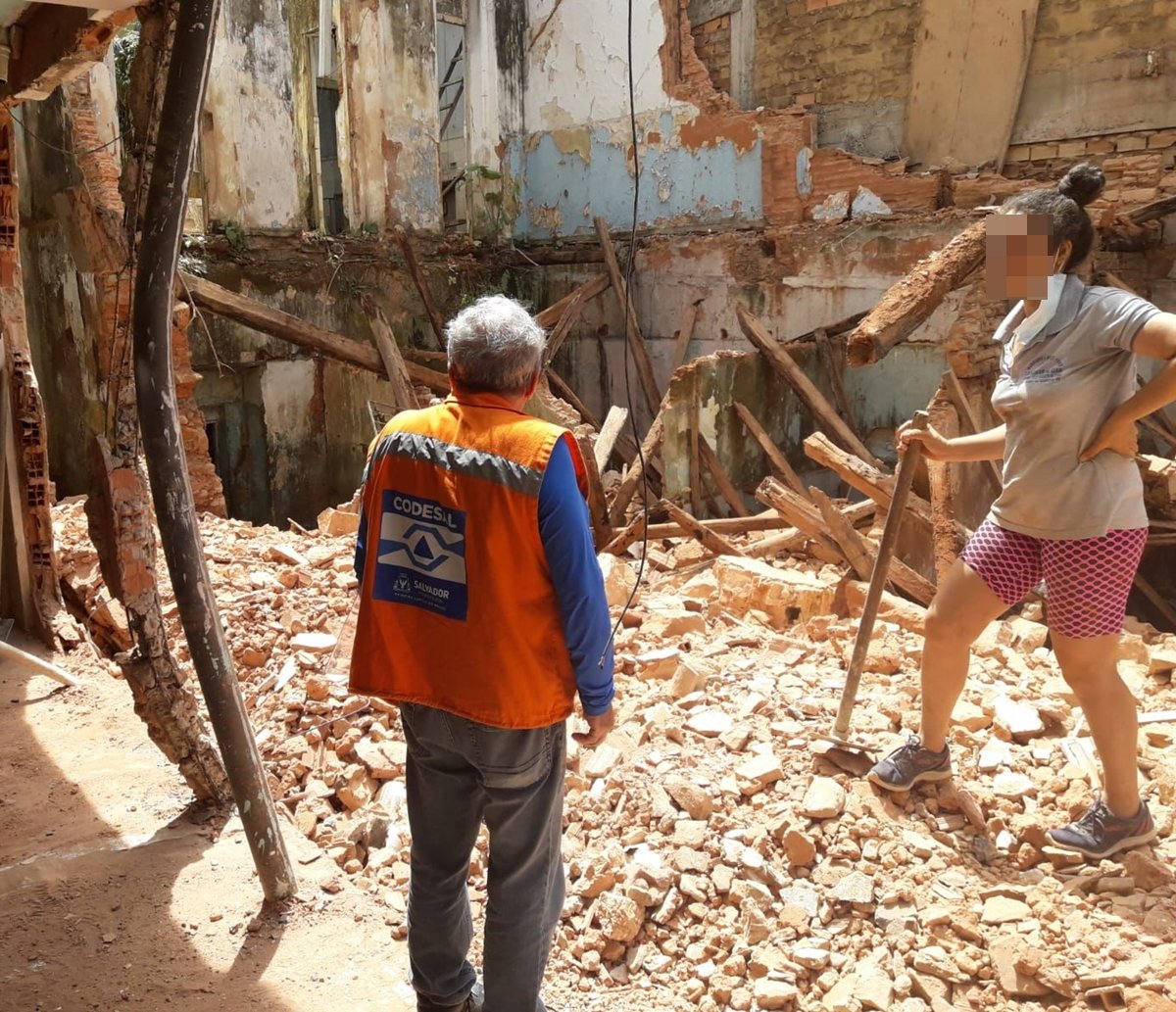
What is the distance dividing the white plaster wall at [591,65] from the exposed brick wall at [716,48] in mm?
422

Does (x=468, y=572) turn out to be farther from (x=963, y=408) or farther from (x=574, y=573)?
(x=963, y=408)

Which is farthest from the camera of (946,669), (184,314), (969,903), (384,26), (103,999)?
(384,26)

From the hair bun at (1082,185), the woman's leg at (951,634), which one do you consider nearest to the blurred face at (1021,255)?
the hair bun at (1082,185)

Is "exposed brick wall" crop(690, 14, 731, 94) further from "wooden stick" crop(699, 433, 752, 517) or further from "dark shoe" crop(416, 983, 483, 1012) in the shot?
"dark shoe" crop(416, 983, 483, 1012)

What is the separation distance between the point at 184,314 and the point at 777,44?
280 inches

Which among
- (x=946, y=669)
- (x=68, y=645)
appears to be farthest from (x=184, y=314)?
(x=946, y=669)

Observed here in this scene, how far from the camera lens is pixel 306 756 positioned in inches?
147

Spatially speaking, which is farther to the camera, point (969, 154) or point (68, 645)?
point (969, 154)

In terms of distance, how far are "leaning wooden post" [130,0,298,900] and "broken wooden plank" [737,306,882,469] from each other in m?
5.87

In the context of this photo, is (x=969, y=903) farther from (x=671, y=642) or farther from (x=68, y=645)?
(x=68, y=645)

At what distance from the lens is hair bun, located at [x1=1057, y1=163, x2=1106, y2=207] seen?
2.69 m

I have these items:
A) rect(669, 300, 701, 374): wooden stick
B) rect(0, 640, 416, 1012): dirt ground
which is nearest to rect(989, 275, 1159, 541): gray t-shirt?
rect(0, 640, 416, 1012): dirt ground

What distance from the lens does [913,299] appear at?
327 cm

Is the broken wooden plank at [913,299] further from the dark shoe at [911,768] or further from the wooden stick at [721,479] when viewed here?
the wooden stick at [721,479]
